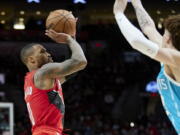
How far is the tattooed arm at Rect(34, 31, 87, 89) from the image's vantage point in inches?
155

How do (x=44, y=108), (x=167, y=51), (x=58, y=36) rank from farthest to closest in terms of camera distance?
(x=44, y=108) → (x=58, y=36) → (x=167, y=51)

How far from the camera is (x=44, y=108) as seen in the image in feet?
13.3

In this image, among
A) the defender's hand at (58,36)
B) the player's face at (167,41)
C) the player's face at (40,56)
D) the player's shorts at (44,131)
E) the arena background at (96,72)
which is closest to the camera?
the player's face at (167,41)

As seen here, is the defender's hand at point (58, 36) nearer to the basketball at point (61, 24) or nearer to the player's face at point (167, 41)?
the basketball at point (61, 24)

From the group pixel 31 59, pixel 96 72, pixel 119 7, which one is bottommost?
pixel 96 72

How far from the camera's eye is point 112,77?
59.2ft

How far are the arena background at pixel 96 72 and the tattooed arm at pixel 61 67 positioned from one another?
9961 millimetres

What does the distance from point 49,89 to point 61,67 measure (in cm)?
23

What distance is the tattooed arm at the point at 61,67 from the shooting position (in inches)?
155

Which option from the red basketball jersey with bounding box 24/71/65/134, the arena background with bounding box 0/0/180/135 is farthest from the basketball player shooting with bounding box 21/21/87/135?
the arena background with bounding box 0/0/180/135

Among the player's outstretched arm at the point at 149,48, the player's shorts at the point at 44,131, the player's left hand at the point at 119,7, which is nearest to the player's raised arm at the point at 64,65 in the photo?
the player's shorts at the point at 44,131

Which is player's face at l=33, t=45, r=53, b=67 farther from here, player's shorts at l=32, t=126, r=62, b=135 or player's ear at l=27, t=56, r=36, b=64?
player's shorts at l=32, t=126, r=62, b=135

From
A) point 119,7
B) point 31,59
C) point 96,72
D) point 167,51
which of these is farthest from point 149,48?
point 96,72

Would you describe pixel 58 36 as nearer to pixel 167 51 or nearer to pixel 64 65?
pixel 64 65
